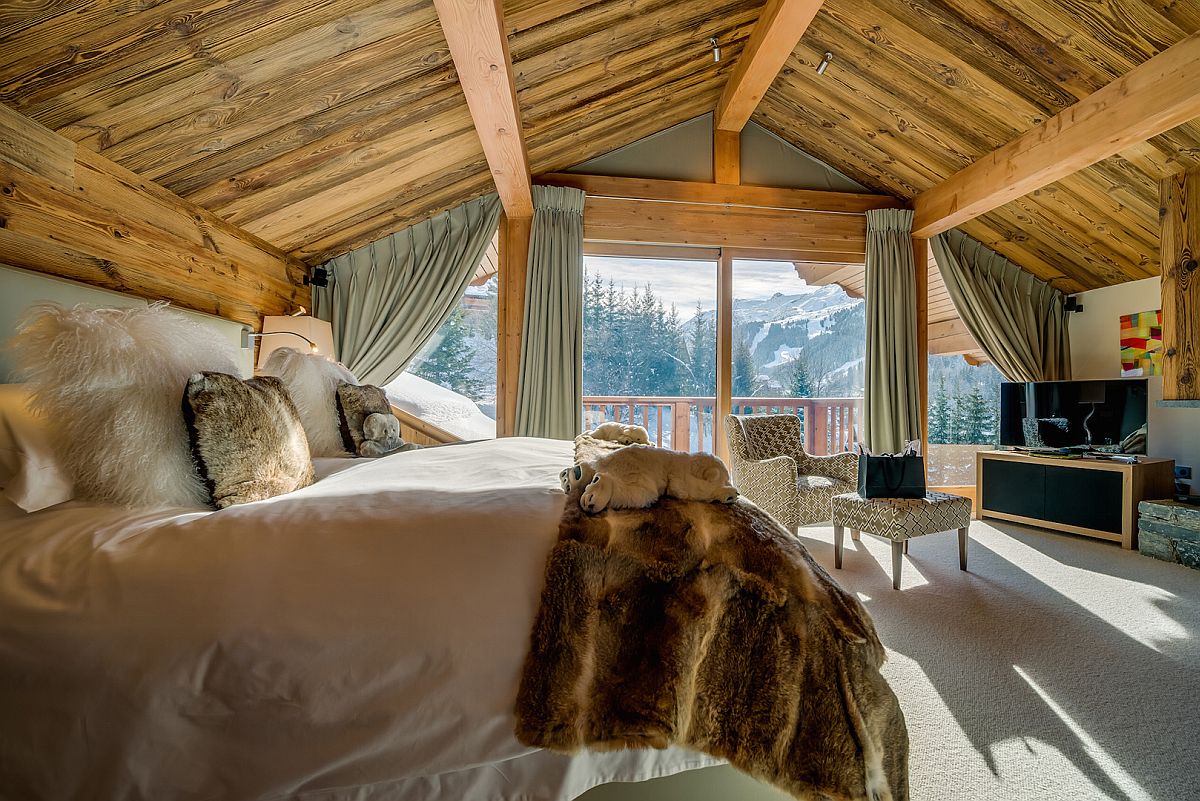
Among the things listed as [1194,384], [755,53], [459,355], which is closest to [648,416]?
[459,355]

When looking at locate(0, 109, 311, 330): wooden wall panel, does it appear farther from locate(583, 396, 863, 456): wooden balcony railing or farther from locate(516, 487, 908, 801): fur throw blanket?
locate(583, 396, 863, 456): wooden balcony railing

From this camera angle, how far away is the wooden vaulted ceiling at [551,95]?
1856mm

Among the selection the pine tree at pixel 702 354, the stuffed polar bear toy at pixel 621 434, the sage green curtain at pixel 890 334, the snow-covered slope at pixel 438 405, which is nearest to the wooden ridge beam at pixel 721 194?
the sage green curtain at pixel 890 334

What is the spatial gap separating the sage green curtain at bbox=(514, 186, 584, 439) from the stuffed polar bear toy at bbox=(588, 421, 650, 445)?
1.86m

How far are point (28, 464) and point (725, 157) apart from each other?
15.0ft

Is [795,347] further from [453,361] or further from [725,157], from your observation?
[453,361]

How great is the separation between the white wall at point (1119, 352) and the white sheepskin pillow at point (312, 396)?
543cm

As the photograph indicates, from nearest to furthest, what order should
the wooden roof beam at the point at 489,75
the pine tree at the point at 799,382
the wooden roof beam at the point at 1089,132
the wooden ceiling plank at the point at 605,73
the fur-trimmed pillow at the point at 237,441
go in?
1. the fur-trimmed pillow at the point at 237,441
2. the wooden roof beam at the point at 489,75
3. the wooden roof beam at the point at 1089,132
4. the wooden ceiling plank at the point at 605,73
5. the pine tree at the point at 799,382

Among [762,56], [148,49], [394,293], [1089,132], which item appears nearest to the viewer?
[148,49]

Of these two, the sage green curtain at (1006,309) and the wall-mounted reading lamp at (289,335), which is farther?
the sage green curtain at (1006,309)

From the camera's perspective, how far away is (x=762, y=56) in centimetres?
328

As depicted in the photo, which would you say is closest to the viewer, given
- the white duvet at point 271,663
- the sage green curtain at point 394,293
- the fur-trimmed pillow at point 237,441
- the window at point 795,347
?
the white duvet at point 271,663

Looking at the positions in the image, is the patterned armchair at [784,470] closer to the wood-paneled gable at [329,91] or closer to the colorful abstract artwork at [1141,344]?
the wood-paneled gable at [329,91]

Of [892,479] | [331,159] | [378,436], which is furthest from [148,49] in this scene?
[892,479]
